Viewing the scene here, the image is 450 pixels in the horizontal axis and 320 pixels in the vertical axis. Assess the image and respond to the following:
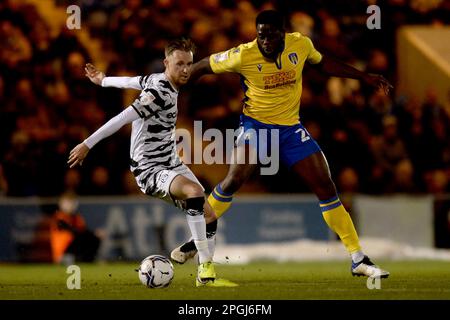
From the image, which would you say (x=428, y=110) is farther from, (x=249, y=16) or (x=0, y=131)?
(x=0, y=131)

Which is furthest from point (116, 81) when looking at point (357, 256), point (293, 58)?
point (357, 256)

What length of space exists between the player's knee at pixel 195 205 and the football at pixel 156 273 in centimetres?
52

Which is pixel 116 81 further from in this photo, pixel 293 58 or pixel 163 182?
pixel 293 58

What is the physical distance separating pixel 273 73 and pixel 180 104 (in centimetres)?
586

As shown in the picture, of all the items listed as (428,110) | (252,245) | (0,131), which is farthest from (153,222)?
(428,110)

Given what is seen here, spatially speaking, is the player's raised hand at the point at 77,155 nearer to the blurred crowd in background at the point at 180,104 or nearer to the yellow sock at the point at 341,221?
the yellow sock at the point at 341,221

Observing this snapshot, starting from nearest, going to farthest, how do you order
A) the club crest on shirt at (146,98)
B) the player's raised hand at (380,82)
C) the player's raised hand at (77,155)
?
the player's raised hand at (77,155) → the club crest on shirt at (146,98) → the player's raised hand at (380,82)

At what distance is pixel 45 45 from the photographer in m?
15.6

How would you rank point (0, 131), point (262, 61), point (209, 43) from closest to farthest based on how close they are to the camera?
point (262, 61) → point (0, 131) → point (209, 43)

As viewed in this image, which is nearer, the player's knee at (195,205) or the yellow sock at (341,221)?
the player's knee at (195,205)

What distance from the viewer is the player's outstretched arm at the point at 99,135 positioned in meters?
8.78

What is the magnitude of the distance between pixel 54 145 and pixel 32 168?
1.41 ft

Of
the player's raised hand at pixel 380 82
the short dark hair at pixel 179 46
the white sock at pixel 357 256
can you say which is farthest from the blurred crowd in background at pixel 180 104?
the short dark hair at pixel 179 46

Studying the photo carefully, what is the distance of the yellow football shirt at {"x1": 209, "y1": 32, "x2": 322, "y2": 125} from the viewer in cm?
1014
